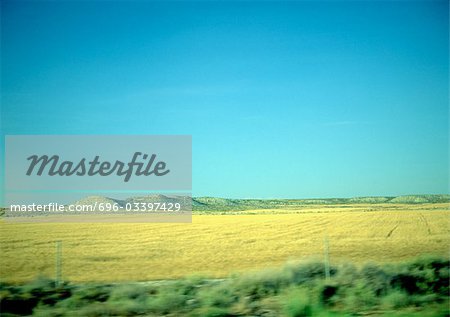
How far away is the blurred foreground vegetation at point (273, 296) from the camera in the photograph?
9289mm

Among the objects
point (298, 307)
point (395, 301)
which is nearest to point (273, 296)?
point (298, 307)

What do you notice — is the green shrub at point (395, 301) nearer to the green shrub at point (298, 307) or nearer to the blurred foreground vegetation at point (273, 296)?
the blurred foreground vegetation at point (273, 296)

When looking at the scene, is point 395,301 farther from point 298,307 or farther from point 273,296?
point 273,296

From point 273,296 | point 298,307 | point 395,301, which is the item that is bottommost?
point 273,296

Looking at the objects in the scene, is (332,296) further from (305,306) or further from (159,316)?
(159,316)

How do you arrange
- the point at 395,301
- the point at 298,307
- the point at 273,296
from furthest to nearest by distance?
the point at 273,296
the point at 395,301
the point at 298,307

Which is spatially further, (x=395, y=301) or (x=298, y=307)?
(x=395, y=301)

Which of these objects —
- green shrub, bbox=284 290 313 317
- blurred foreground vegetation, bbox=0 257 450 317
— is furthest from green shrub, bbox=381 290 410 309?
green shrub, bbox=284 290 313 317

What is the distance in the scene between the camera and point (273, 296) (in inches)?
441

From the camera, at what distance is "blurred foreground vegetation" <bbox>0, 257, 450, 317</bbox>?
9289mm

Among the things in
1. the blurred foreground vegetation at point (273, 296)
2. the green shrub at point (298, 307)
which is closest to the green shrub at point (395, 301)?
the blurred foreground vegetation at point (273, 296)

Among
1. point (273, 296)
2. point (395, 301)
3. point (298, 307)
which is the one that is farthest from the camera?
point (273, 296)

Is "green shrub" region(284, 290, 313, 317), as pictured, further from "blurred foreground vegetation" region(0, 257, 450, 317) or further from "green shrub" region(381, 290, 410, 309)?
"green shrub" region(381, 290, 410, 309)

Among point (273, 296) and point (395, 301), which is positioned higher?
point (395, 301)
